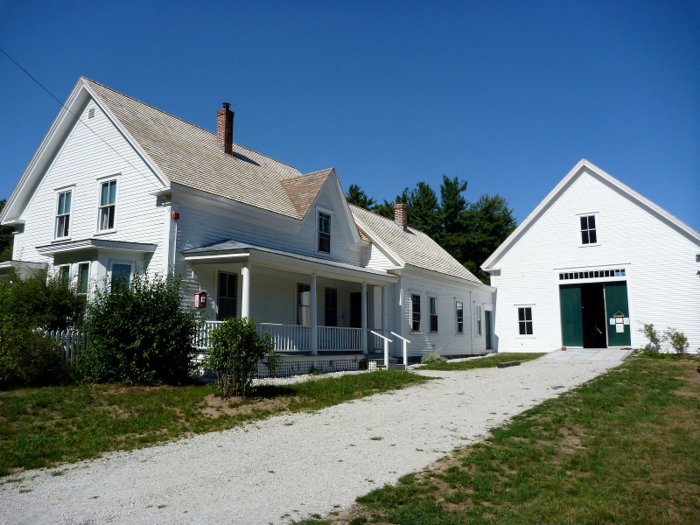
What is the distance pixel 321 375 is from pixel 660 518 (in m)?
11.5

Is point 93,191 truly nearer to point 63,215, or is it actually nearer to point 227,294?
point 63,215

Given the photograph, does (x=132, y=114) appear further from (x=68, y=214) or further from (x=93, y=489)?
(x=93, y=489)

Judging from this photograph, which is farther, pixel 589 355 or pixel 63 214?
pixel 589 355

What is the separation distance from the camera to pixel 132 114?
58.6 ft

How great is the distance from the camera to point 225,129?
20.7m

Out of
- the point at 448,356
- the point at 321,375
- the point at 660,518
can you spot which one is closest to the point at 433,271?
the point at 448,356

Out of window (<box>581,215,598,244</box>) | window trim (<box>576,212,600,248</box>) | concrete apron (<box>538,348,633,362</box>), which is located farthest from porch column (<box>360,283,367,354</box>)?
window (<box>581,215,598,244</box>)

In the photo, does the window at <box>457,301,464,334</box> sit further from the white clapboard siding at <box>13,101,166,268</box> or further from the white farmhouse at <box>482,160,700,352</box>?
the white clapboard siding at <box>13,101,166,268</box>

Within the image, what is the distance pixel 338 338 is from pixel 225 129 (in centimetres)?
876

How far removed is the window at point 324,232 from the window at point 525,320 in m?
11.6

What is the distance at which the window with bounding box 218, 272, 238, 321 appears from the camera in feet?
53.7

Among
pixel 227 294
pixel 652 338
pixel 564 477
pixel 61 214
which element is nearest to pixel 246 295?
pixel 227 294

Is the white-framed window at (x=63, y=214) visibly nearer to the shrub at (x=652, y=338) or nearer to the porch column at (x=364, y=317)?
the porch column at (x=364, y=317)

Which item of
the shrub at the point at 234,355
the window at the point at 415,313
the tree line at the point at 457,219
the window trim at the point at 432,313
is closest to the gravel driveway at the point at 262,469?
the shrub at the point at 234,355
